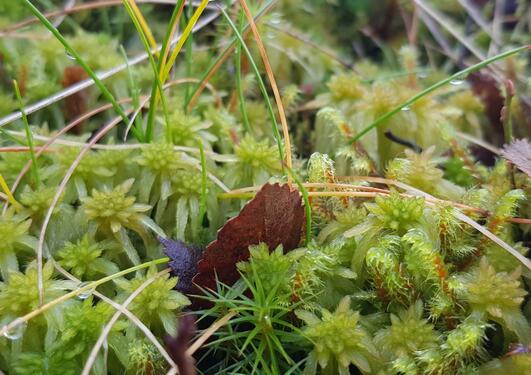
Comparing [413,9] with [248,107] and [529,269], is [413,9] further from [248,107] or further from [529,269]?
[529,269]

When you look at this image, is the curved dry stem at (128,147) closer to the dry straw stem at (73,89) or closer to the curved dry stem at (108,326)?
the dry straw stem at (73,89)

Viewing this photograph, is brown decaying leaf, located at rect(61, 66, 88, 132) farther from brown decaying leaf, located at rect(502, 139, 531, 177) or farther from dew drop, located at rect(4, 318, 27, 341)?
brown decaying leaf, located at rect(502, 139, 531, 177)

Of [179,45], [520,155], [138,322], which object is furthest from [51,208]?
[520,155]

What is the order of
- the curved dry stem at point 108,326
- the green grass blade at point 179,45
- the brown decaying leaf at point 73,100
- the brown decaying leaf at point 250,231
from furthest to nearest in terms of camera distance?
the brown decaying leaf at point 73,100, the green grass blade at point 179,45, the brown decaying leaf at point 250,231, the curved dry stem at point 108,326

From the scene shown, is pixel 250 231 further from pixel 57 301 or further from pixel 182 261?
pixel 57 301

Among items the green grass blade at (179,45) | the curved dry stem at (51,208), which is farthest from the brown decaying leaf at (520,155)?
the curved dry stem at (51,208)

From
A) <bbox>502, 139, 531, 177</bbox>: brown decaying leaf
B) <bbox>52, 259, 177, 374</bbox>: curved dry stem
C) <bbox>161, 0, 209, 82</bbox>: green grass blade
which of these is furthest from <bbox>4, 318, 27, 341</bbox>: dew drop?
<bbox>502, 139, 531, 177</bbox>: brown decaying leaf
